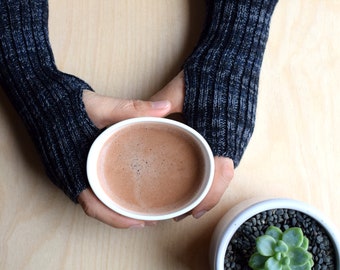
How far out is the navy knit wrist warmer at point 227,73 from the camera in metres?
0.62

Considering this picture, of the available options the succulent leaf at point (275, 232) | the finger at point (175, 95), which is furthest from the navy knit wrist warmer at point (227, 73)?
the succulent leaf at point (275, 232)

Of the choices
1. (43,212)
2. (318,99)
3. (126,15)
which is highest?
(126,15)

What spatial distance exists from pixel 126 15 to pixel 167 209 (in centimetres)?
32

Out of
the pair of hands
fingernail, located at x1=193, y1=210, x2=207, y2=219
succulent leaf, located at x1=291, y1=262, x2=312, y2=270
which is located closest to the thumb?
the pair of hands

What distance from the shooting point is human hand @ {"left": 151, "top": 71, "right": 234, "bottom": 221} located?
1.97ft

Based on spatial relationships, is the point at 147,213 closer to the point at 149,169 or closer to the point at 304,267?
the point at 149,169

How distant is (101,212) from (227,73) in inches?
9.7

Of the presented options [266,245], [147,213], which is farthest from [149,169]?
[266,245]

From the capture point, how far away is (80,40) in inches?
28.5

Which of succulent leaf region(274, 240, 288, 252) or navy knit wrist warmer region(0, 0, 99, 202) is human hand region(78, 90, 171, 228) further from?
succulent leaf region(274, 240, 288, 252)

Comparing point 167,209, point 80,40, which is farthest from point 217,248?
point 80,40

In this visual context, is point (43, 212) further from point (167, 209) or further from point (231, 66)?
point (231, 66)

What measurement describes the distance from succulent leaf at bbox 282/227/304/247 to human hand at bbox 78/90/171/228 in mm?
163

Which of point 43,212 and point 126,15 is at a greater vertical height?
point 126,15
